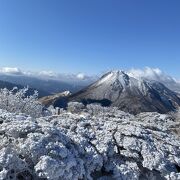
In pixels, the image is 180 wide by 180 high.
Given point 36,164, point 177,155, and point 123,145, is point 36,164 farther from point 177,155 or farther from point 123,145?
point 177,155

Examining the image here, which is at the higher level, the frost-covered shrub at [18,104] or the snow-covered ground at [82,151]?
the snow-covered ground at [82,151]

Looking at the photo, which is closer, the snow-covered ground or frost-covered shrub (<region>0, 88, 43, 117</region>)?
the snow-covered ground

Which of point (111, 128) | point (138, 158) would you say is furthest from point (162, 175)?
point (111, 128)

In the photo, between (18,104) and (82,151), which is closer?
(82,151)

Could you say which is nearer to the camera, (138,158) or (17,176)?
(17,176)

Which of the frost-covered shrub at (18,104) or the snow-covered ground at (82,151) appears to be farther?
the frost-covered shrub at (18,104)

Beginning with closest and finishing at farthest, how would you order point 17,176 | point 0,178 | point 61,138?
point 0,178 < point 17,176 < point 61,138

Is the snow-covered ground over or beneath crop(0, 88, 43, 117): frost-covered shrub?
over

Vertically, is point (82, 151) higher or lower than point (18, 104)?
higher
